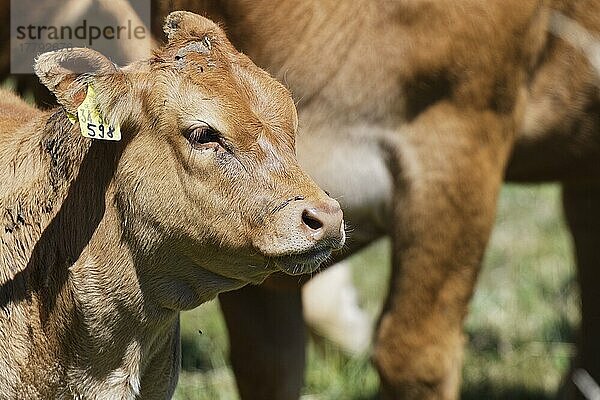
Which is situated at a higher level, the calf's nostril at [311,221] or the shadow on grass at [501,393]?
the calf's nostril at [311,221]

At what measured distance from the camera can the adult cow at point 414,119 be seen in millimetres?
4223

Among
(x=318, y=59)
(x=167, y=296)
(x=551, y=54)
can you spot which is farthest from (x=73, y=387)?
(x=551, y=54)

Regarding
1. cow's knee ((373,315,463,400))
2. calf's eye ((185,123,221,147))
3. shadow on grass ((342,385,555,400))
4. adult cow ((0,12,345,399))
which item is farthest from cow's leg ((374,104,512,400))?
shadow on grass ((342,385,555,400))

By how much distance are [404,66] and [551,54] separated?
549 millimetres

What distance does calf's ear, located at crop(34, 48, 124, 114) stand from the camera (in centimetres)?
335

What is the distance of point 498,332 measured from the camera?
21.5 feet

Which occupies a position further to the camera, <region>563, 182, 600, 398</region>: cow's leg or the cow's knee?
<region>563, 182, 600, 398</region>: cow's leg

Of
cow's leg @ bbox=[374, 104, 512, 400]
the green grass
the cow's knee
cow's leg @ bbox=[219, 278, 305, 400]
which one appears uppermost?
cow's leg @ bbox=[374, 104, 512, 400]

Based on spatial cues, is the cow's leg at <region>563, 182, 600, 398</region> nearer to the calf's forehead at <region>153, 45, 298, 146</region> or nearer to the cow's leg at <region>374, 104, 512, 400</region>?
the cow's leg at <region>374, 104, 512, 400</region>

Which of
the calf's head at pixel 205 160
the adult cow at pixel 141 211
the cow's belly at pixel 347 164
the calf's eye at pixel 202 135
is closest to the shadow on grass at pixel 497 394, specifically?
the cow's belly at pixel 347 164

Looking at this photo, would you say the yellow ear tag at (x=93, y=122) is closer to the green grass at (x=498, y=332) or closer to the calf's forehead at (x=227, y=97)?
the calf's forehead at (x=227, y=97)

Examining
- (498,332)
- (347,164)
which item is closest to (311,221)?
(347,164)

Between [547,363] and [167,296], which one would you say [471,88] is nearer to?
[167,296]

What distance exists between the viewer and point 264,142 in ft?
10.9
